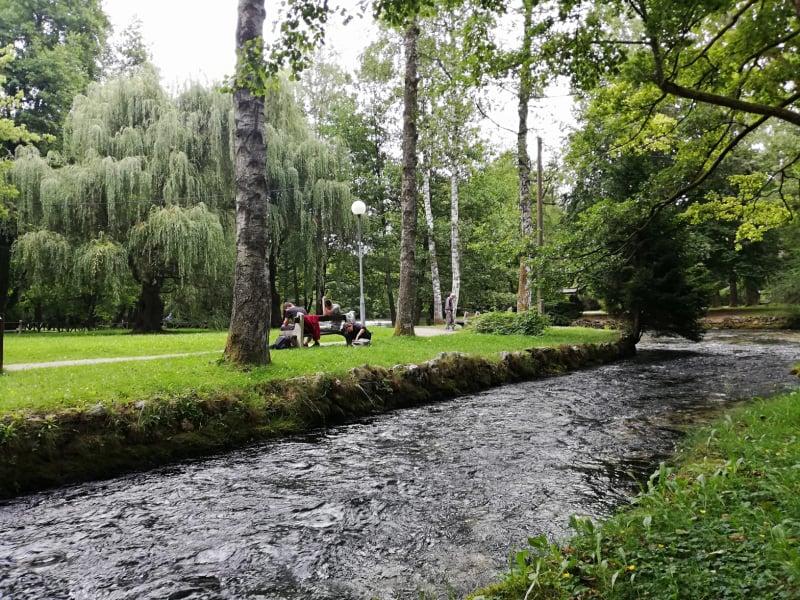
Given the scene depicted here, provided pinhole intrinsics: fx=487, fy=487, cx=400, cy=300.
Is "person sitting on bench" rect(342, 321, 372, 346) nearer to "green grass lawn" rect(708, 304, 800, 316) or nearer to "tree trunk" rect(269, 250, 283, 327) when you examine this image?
"tree trunk" rect(269, 250, 283, 327)

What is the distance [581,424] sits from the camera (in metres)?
7.37

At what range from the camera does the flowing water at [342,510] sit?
332 cm

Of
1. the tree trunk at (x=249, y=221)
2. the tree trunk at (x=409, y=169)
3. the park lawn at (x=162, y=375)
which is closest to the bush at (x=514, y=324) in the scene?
the tree trunk at (x=409, y=169)

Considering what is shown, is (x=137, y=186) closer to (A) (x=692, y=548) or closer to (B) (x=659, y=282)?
(B) (x=659, y=282)

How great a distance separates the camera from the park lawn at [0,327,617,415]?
596cm

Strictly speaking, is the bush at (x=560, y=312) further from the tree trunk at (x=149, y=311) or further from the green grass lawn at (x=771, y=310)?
the tree trunk at (x=149, y=311)

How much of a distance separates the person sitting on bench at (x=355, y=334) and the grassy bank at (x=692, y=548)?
30.3 feet

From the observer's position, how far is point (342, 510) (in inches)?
174

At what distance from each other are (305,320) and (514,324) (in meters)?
7.92

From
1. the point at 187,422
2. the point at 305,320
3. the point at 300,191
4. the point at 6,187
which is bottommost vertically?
the point at 187,422

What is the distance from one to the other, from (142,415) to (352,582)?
3924 millimetres

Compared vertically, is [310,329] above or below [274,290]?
below

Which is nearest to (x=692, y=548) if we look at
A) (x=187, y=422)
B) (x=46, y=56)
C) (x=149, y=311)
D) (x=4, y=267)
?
(x=187, y=422)

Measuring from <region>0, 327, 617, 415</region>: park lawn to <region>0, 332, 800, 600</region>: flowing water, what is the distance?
47.3 inches
